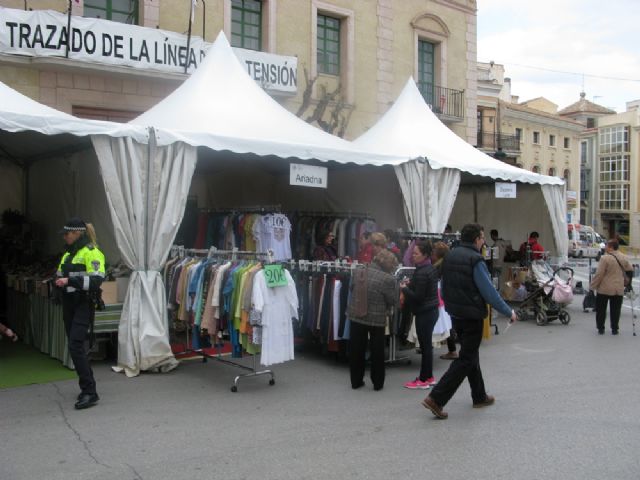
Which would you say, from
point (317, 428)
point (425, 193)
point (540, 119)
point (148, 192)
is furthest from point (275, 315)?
point (540, 119)

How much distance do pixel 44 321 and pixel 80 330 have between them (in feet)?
8.79

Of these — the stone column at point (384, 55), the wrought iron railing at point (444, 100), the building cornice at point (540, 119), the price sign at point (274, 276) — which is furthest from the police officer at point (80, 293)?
the building cornice at point (540, 119)

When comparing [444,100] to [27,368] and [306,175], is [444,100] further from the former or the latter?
[27,368]

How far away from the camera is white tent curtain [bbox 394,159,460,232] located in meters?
9.91

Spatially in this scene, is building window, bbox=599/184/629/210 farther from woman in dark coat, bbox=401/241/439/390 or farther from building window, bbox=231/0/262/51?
woman in dark coat, bbox=401/241/439/390

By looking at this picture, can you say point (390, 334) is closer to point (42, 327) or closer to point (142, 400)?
point (142, 400)

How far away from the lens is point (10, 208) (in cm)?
1121

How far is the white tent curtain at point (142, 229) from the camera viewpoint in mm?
7324

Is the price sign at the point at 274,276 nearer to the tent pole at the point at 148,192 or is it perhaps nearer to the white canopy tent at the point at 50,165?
the tent pole at the point at 148,192

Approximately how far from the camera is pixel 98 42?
1228cm

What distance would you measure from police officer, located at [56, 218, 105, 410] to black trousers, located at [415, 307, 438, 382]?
3.37 meters

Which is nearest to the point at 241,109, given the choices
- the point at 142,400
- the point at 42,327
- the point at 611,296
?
the point at 42,327

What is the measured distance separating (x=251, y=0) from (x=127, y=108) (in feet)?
14.8

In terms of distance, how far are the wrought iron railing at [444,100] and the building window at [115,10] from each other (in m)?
9.04
